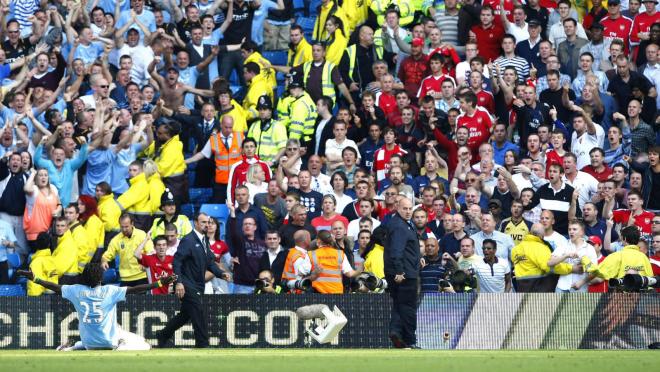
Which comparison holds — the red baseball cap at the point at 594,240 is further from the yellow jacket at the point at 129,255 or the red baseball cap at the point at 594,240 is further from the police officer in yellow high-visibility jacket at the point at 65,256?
the police officer in yellow high-visibility jacket at the point at 65,256

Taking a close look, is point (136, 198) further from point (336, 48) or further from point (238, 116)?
point (336, 48)

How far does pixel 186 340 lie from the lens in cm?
1947

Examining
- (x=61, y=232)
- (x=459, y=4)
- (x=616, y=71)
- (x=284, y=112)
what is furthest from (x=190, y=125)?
(x=616, y=71)

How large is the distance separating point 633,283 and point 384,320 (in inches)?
127

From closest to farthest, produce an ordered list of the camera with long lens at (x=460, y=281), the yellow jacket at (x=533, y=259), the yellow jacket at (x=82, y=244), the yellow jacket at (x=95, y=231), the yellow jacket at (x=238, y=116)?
1. the camera with long lens at (x=460, y=281)
2. the yellow jacket at (x=533, y=259)
3. the yellow jacket at (x=82, y=244)
4. the yellow jacket at (x=95, y=231)
5. the yellow jacket at (x=238, y=116)

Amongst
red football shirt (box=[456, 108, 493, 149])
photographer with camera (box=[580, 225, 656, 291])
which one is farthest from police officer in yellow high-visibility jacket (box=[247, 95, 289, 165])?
photographer with camera (box=[580, 225, 656, 291])

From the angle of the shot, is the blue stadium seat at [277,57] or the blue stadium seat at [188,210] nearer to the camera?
the blue stadium seat at [188,210]

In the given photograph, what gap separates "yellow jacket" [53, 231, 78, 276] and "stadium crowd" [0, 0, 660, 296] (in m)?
0.04

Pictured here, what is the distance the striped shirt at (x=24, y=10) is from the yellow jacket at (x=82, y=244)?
6.39 meters

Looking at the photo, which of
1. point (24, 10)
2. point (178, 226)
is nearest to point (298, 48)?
point (24, 10)

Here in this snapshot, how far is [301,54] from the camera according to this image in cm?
2584

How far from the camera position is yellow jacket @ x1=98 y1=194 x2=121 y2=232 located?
2236 cm

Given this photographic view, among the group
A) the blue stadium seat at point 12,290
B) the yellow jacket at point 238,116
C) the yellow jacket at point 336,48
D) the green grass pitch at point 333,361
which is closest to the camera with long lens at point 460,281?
the green grass pitch at point 333,361

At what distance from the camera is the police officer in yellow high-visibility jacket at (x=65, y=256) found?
21.5 metres
